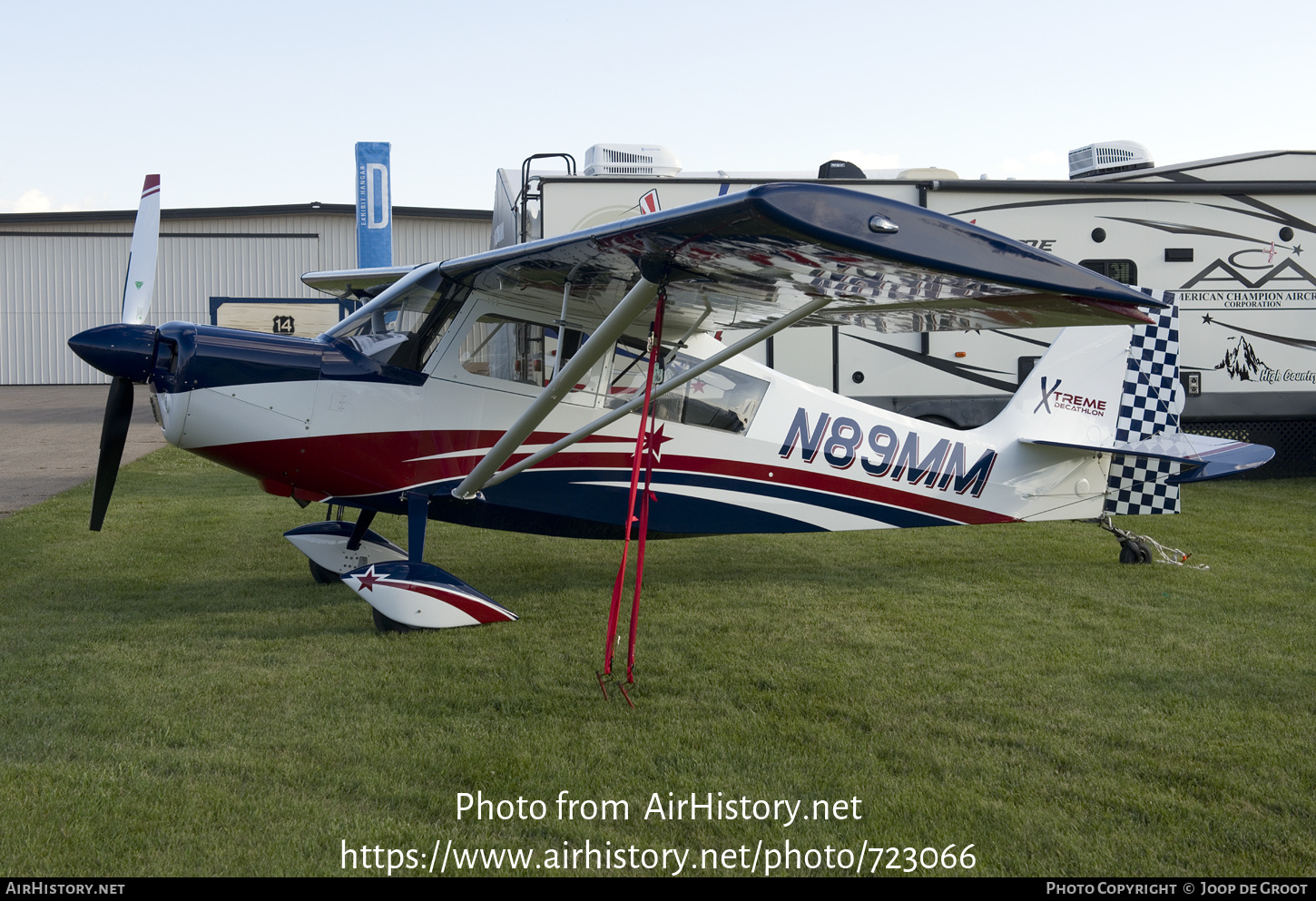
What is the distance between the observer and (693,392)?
6.34m

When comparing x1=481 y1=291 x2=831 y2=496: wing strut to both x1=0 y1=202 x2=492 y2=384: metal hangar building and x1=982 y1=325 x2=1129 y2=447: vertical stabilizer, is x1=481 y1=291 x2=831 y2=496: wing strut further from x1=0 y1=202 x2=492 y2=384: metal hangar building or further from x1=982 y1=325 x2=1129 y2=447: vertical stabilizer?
x1=0 y1=202 x2=492 y2=384: metal hangar building

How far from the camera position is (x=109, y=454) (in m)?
5.66

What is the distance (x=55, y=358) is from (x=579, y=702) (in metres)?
34.2

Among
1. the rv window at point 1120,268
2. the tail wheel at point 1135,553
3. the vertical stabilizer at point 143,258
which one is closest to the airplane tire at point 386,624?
the vertical stabilizer at point 143,258

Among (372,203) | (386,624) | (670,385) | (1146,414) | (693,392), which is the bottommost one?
(386,624)

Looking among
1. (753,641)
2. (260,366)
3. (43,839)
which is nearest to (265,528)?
(260,366)

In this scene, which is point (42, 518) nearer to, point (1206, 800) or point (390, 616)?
point (390, 616)

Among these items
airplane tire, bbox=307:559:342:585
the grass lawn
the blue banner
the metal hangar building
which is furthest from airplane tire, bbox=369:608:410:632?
the metal hangar building

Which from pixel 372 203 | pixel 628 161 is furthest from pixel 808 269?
pixel 372 203

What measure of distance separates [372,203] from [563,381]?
38.5 feet

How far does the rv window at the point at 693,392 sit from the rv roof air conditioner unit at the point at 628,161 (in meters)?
5.73

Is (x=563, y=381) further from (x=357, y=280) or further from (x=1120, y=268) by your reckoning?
(x=1120, y=268)

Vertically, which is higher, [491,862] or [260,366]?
[260,366]

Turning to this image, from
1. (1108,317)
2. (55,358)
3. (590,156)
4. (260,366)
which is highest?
(590,156)
